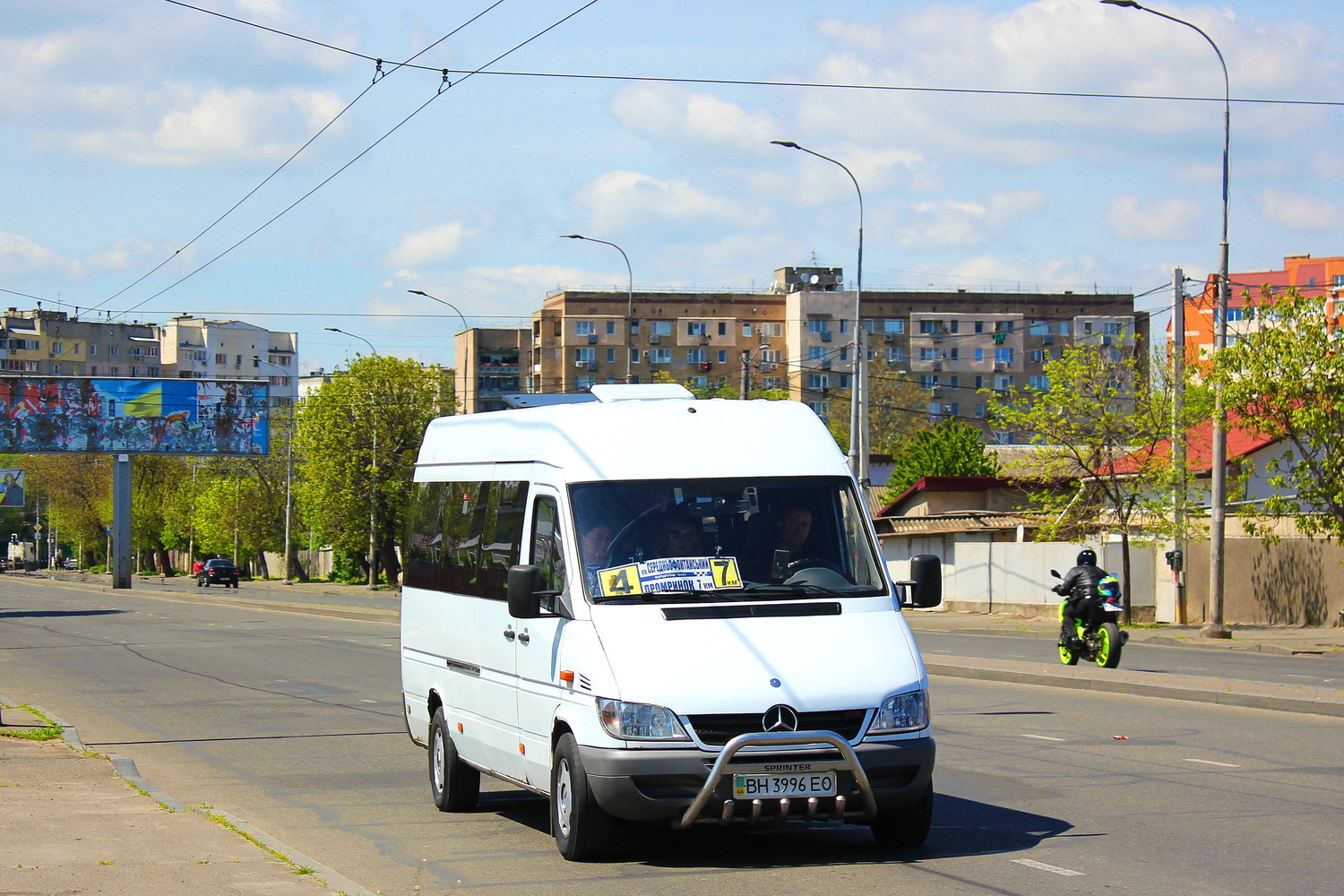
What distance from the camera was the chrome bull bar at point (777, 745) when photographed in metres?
7.28

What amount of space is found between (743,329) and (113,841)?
122m

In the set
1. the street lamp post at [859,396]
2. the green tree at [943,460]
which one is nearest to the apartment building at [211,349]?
the green tree at [943,460]

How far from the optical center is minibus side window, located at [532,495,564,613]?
8.32 m

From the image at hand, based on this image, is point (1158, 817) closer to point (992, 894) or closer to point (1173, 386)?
point (992, 894)

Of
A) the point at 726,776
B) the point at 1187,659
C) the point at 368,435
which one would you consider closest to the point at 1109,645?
the point at 1187,659

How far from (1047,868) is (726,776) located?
1.69m

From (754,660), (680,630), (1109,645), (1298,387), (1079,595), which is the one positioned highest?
(1298,387)

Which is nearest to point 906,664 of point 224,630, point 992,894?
point 992,894

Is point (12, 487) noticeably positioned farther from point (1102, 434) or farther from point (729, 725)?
point (729, 725)

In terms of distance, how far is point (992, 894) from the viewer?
7.02 metres

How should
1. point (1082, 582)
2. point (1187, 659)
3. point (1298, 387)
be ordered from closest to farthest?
point (1082, 582)
point (1187, 659)
point (1298, 387)

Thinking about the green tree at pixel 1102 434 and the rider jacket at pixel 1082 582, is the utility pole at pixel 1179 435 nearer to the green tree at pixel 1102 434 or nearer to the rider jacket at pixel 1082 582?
the green tree at pixel 1102 434

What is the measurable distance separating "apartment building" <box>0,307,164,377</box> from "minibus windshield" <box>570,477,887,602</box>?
7057 inches

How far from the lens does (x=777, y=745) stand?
7328 mm
